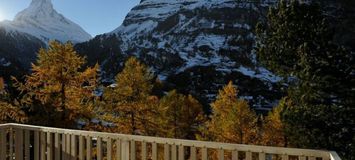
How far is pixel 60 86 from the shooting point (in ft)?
62.8

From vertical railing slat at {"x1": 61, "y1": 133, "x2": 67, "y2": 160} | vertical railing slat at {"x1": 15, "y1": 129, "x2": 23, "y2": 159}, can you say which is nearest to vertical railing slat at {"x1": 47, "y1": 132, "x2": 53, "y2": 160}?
vertical railing slat at {"x1": 61, "y1": 133, "x2": 67, "y2": 160}

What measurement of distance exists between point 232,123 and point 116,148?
1864 cm

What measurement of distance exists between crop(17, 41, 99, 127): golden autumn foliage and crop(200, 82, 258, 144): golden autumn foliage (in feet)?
25.2

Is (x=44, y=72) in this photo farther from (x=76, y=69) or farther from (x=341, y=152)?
(x=341, y=152)

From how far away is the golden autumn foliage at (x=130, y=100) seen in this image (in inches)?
839

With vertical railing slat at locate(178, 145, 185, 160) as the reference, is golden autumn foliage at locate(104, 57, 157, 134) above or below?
below

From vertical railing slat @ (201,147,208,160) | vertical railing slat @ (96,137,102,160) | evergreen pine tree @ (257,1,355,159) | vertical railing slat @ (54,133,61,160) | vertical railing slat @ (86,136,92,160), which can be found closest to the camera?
vertical railing slat @ (201,147,208,160)

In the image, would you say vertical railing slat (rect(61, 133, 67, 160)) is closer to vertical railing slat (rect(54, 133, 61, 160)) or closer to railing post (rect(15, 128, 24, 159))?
vertical railing slat (rect(54, 133, 61, 160))

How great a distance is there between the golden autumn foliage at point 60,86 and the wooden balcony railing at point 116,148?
39.1ft

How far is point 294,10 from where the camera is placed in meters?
16.5

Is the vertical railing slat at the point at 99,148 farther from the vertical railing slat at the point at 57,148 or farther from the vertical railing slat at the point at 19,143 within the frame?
the vertical railing slat at the point at 19,143

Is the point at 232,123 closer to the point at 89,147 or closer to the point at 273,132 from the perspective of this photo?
the point at 273,132

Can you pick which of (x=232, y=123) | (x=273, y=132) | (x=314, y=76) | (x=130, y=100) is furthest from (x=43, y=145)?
(x=273, y=132)

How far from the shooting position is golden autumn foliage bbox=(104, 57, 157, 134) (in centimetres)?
2131
